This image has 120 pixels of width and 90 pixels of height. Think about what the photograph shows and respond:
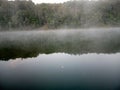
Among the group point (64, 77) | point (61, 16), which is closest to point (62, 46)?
point (64, 77)

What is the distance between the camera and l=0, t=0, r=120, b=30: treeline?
65688 mm

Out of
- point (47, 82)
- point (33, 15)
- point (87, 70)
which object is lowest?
point (47, 82)

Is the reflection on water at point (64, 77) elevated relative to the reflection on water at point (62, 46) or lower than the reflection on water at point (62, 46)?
lower

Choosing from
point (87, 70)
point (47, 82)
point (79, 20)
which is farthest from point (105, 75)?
point (79, 20)

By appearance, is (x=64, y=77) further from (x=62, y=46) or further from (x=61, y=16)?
(x=61, y=16)

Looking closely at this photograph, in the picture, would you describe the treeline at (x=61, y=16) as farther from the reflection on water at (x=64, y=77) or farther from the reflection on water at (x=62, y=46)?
the reflection on water at (x=64, y=77)

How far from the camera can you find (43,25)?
68938mm

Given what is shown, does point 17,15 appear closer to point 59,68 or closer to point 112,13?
point 112,13

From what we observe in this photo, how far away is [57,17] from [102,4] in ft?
57.2

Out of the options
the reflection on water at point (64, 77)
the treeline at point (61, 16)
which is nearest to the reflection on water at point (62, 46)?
the reflection on water at point (64, 77)

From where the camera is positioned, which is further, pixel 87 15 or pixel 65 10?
pixel 65 10

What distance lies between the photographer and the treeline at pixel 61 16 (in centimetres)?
6569

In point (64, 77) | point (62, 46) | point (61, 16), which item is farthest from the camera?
point (61, 16)

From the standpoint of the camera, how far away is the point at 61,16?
70.1 m
